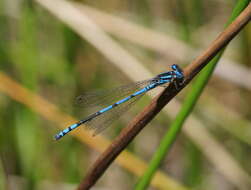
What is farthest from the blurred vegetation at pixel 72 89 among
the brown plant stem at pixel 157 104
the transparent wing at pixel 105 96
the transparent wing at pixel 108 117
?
the brown plant stem at pixel 157 104

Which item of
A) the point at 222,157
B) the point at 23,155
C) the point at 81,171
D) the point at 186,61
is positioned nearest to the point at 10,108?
the point at 23,155

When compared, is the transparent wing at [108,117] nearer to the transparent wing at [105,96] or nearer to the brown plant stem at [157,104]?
the transparent wing at [105,96]

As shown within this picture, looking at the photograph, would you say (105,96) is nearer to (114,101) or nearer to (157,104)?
(114,101)

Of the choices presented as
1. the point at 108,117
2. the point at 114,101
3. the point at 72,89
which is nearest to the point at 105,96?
the point at 114,101

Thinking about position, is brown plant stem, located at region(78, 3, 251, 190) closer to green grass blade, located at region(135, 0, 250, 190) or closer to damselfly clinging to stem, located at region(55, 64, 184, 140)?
green grass blade, located at region(135, 0, 250, 190)

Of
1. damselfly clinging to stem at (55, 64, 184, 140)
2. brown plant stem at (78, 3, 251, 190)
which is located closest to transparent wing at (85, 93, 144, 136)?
damselfly clinging to stem at (55, 64, 184, 140)

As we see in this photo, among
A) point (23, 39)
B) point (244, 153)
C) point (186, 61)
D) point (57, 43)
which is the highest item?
point (57, 43)

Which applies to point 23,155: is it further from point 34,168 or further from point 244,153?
point 244,153
